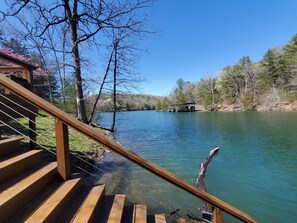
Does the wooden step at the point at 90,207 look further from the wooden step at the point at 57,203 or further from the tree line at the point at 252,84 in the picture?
the tree line at the point at 252,84

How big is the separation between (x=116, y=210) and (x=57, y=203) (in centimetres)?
61

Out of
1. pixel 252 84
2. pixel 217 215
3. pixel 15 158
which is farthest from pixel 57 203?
pixel 252 84

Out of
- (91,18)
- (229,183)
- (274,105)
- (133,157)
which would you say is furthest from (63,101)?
(274,105)

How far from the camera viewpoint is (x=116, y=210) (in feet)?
7.55

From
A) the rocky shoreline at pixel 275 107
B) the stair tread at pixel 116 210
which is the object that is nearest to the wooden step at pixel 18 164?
the stair tread at pixel 116 210

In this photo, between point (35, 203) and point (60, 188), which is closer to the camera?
point (35, 203)

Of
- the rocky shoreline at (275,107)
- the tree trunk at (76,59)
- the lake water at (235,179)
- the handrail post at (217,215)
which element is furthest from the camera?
the rocky shoreline at (275,107)

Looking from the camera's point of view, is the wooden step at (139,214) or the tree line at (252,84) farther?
the tree line at (252,84)

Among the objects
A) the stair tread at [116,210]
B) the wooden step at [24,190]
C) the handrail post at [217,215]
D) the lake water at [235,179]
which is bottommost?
the lake water at [235,179]

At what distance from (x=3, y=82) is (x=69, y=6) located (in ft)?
31.4

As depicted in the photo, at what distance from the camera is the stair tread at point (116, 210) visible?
2125 mm

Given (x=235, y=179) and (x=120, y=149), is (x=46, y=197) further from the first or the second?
(x=235, y=179)

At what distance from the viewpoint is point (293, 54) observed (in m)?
42.9

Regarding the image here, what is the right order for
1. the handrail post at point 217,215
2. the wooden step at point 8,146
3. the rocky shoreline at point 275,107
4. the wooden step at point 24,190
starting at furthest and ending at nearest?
1. the rocky shoreline at point 275,107
2. the wooden step at point 8,146
3. the handrail post at point 217,215
4. the wooden step at point 24,190
